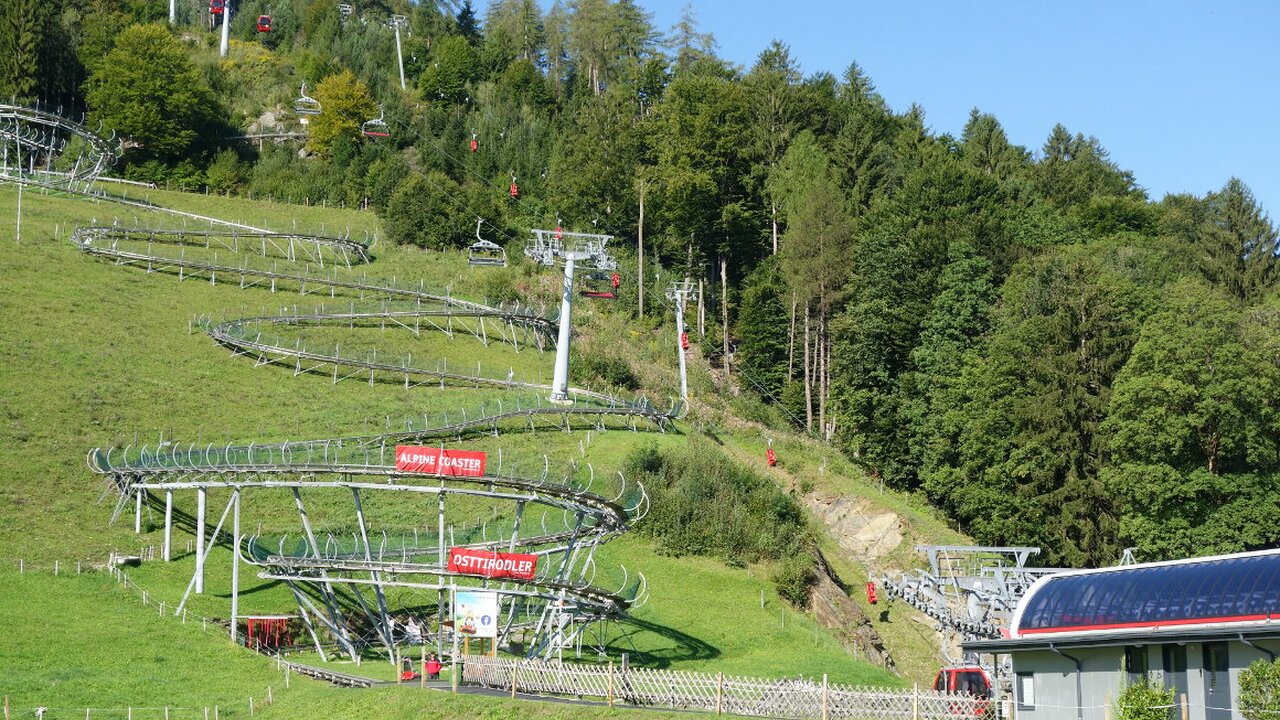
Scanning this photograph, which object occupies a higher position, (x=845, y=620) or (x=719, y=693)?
(x=719, y=693)

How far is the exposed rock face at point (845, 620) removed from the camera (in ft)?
226

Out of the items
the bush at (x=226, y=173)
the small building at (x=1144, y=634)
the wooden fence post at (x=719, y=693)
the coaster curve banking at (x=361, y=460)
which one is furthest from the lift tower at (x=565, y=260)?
the bush at (x=226, y=173)

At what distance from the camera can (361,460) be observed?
6166cm

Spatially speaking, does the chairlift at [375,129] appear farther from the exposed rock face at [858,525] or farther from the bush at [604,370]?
the exposed rock face at [858,525]

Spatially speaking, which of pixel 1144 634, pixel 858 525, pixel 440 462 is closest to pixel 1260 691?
pixel 1144 634

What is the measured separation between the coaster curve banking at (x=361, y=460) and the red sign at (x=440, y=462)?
446 millimetres

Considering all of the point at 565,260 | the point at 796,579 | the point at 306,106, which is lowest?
the point at 796,579

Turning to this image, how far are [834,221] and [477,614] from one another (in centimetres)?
6308

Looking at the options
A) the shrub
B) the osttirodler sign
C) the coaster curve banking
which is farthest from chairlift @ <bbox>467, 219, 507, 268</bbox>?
the osttirodler sign

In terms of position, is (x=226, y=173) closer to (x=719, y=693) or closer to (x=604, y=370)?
(x=604, y=370)

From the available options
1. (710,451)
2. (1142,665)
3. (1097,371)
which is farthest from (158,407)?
(1142,665)

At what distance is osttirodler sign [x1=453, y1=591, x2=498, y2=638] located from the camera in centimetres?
4528

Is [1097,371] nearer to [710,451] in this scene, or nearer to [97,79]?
[710,451]

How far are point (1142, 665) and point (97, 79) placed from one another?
12490cm
